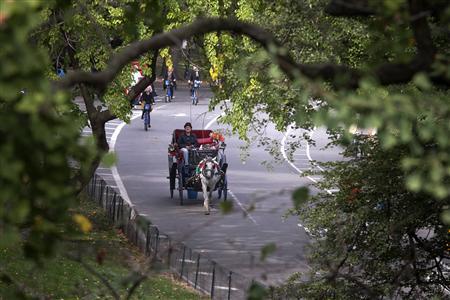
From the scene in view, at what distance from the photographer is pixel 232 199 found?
27.0 m

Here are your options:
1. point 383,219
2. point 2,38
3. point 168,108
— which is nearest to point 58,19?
point 383,219

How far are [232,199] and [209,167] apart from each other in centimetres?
169

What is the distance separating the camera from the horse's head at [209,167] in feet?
93.0

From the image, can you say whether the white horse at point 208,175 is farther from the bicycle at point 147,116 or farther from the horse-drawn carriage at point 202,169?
the bicycle at point 147,116

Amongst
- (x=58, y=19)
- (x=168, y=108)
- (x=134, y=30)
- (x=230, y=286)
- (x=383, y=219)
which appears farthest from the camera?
(x=168, y=108)

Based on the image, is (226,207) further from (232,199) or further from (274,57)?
(232,199)

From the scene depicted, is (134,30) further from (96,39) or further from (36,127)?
(96,39)

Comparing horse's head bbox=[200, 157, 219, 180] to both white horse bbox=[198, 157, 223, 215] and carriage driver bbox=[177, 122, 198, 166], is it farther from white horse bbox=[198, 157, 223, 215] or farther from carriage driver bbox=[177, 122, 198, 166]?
carriage driver bbox=[177, 122, 198, 166]

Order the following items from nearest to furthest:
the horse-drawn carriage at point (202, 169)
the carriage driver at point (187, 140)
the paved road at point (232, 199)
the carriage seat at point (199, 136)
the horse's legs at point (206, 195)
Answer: the paved road at point (232, 199) < the horse-drawn carriage at point (202, 169) < the horse's legs at point (206, 195) < the carriage driver at point (187, 140) < the carriage seat at point (199, 136)

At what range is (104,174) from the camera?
1448 inches

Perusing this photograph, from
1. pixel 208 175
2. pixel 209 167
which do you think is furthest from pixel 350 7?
pixel 208 175

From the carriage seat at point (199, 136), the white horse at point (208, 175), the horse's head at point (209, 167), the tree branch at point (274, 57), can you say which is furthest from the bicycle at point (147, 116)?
the tree branch at point (274, 57)

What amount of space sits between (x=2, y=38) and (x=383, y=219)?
33.5 ft

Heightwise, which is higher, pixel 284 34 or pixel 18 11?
pixel 284 34
